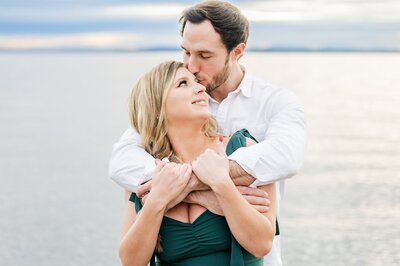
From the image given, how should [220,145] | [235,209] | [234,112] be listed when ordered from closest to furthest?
[235,209] < [220,145] < [234,112]

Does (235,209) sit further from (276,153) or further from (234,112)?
(234,112)

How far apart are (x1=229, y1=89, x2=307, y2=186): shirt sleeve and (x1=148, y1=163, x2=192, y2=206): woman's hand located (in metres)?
0.20

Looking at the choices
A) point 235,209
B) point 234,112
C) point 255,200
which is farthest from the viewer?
point 234,112

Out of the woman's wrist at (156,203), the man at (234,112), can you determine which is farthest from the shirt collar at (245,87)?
the woman's wrist at (156,203)

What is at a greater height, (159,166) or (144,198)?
(159,166)

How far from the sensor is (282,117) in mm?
3500

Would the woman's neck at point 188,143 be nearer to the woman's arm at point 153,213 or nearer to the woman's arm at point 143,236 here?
the woman's arm at point 153,213

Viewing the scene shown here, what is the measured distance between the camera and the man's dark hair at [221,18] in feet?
12.3

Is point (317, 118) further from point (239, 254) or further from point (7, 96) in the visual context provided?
point (239, 254)

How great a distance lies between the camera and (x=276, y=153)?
3287 mm

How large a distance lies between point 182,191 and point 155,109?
34 centimetres

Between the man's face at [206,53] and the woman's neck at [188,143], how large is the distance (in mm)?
330

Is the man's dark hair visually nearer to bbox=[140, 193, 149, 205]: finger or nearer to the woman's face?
the woman's face

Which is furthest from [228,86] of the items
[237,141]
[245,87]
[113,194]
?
[113,194]
